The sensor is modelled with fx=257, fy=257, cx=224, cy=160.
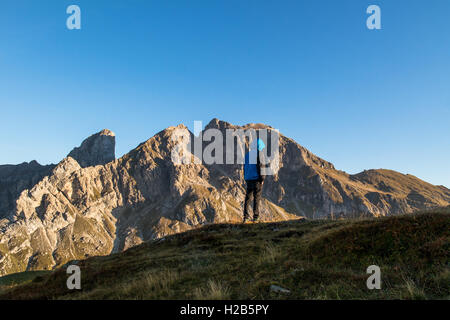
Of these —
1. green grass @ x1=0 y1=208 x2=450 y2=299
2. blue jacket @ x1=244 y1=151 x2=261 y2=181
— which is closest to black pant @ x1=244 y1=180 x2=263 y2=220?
blue jacket @ x1=244 y1=151 x2=261 y2=181

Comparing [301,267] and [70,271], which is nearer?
[301,267]

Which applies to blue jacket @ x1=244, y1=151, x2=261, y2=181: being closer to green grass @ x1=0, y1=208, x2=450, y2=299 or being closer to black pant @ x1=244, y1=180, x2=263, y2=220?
black pant @ x1=244, y1=180, x2=263, y2=220

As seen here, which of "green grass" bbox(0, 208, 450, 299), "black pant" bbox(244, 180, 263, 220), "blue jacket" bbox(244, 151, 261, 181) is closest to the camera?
"green grass" bbox(0, 208, 450, 299)

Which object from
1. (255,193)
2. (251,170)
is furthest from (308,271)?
(251,170)

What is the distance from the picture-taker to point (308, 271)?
654cm

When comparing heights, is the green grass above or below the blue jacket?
below

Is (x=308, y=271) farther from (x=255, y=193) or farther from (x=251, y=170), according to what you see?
(x=251, y=170)

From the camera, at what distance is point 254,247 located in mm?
10602

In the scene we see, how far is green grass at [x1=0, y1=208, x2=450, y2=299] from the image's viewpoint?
5.45 meters
